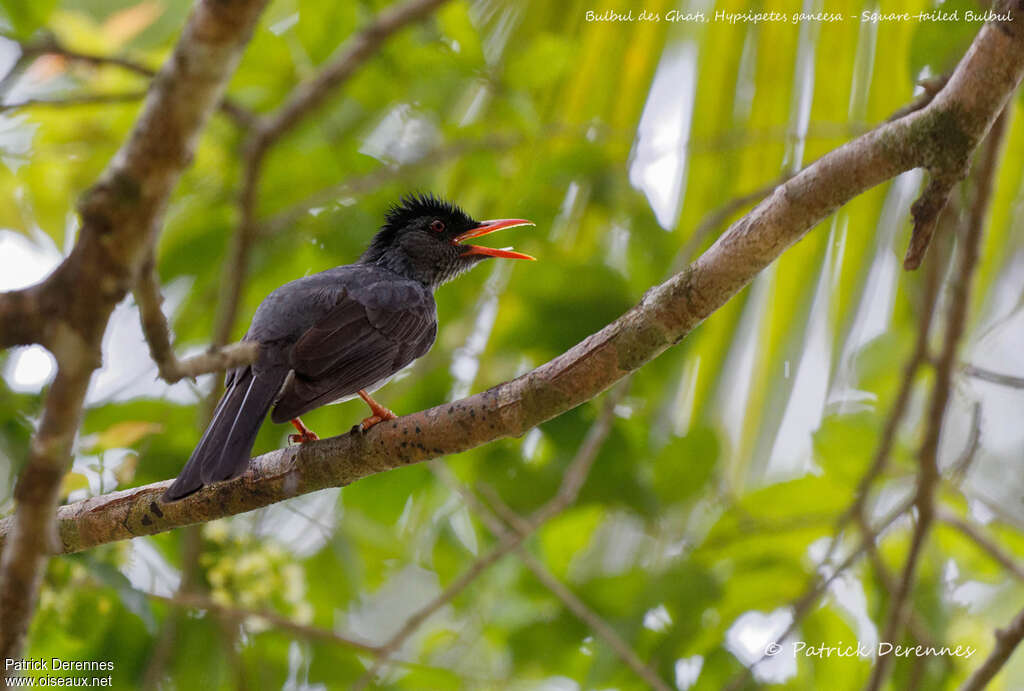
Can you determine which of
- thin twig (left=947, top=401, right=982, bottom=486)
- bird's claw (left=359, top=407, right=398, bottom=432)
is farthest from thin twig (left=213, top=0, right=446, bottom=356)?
thin twig (left=947, top=401, right=982, bottom=486)

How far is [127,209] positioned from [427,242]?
2.98 m

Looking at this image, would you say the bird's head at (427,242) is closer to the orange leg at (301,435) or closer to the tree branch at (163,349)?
the orange leg at (301,435)

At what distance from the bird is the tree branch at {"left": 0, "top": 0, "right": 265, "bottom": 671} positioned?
3.51 ft

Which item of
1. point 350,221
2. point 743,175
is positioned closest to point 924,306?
point 743,175

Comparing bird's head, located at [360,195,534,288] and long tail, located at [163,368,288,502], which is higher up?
bird's head, located at [360,195,534,288]

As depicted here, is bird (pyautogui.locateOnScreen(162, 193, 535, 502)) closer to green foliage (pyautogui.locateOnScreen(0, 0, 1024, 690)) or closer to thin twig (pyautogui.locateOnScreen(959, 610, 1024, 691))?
green foliage (pyautogui.locateOnScreen(0, 0, 1024, 690))

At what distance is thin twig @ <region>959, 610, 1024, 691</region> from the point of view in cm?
296

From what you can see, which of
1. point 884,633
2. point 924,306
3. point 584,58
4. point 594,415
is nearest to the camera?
point 884,633

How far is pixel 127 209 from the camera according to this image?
5.29 ft

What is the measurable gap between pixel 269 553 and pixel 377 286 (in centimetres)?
114

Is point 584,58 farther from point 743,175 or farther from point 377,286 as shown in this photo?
point 377,286

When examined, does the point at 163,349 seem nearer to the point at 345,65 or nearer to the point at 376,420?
the point at 376,420

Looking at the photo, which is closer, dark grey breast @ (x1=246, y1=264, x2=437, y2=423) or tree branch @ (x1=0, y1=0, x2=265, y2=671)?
tree branch @ (x1=0, y1=0, x2=265, y2=671)

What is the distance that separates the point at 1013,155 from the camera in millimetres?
4156
